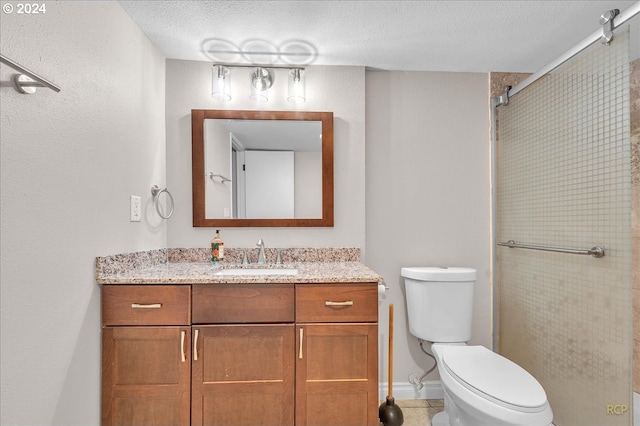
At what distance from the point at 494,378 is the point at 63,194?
185 centimetres

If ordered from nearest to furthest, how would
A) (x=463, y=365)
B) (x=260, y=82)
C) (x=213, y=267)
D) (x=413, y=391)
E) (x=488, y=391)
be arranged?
(x=488, y=391) → (x=463, y=365) → (x=213, y=267) → (x=260, y=82) → (x=413, y=391)

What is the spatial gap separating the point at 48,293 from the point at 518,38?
95.6 inches

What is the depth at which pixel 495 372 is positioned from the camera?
1549 millimetres

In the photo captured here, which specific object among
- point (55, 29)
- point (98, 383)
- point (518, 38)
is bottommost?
point (98, 383)

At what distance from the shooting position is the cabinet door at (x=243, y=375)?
4.95 feet

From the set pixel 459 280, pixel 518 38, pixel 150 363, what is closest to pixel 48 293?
pixel 150 363

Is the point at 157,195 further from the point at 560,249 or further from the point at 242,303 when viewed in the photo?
the point at 560,249

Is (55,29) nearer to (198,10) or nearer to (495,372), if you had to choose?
(198,10)

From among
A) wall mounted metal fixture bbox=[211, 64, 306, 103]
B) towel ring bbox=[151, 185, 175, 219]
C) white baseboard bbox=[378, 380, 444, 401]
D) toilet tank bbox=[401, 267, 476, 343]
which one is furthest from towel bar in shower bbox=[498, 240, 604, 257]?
towel ring bbox=[151, 185, 175, 219]

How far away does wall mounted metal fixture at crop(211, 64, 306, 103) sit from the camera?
2.03m

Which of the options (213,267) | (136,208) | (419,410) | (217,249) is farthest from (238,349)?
(419,410)

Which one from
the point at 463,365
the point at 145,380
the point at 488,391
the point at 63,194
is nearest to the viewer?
the point at 63,194

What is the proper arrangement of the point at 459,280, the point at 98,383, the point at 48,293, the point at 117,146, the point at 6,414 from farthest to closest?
the point at 459,280
the point at 117,146
the point at 98,383
the point at 48,293
the point at 6,414

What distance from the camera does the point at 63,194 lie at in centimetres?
126
